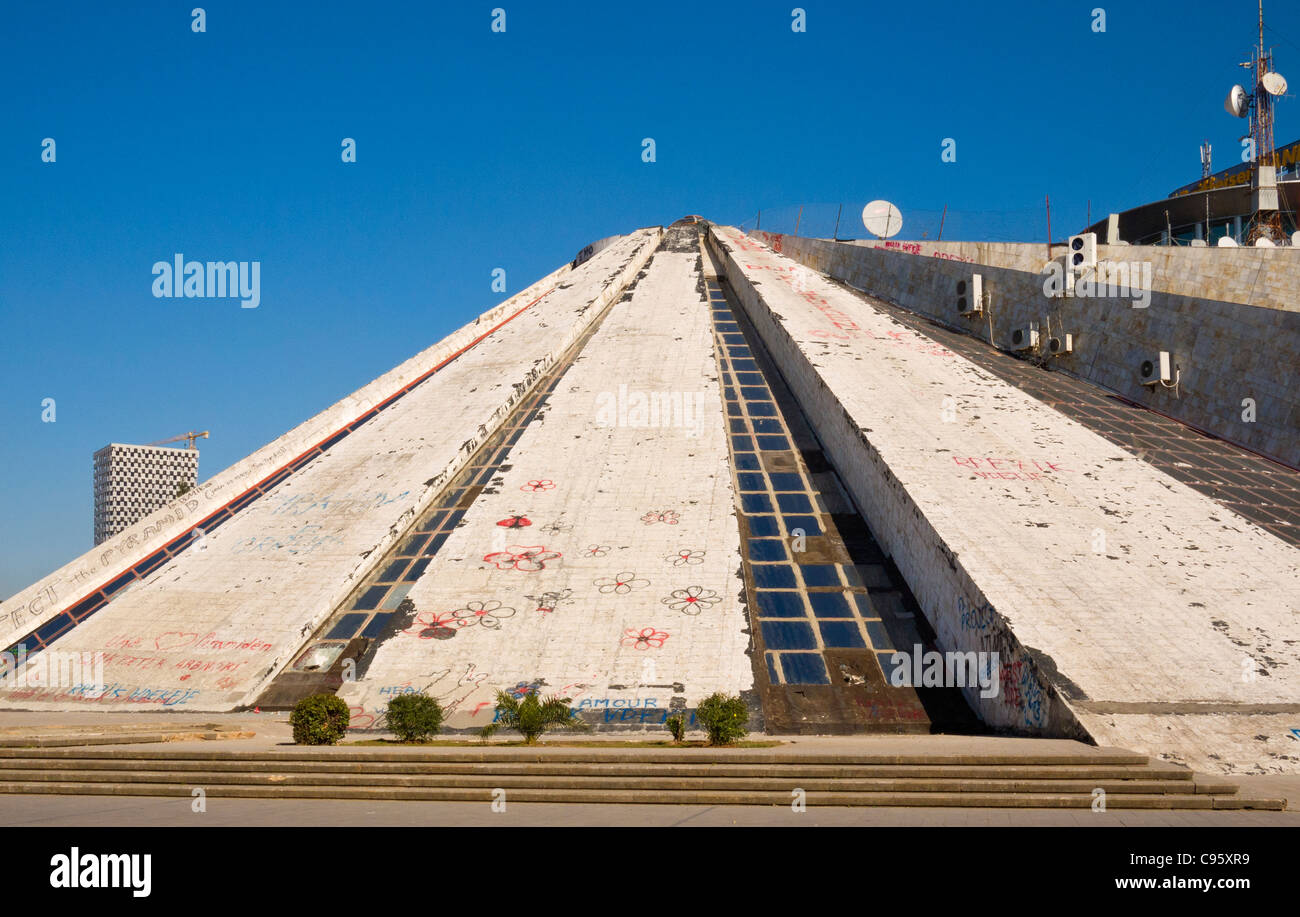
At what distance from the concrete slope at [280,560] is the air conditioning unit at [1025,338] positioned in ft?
32.3

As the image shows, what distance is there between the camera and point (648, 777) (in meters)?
7.21

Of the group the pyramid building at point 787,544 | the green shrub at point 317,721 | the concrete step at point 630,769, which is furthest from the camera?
the pyramid building at point 787,544

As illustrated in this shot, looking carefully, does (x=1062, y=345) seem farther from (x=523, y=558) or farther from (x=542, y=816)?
(x=542, y=816)

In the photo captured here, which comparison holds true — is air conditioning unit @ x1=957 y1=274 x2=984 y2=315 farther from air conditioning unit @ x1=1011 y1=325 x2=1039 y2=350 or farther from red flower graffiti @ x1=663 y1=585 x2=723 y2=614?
red flower graffiti @ x1=663 y1=585 x2=723 y2=614

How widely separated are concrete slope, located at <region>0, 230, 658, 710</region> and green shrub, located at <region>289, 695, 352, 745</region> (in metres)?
2.58

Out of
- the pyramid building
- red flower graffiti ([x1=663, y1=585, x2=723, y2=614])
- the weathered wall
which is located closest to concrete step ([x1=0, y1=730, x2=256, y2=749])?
the pyramid building

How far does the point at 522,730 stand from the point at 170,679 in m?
4.80

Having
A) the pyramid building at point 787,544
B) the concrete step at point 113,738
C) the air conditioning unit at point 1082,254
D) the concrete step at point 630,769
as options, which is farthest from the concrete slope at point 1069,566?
the concrete step at point 113,738

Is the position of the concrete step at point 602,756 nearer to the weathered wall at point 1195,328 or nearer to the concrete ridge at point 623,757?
the concrete ridge at point 623,757

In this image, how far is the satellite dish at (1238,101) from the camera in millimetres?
24891

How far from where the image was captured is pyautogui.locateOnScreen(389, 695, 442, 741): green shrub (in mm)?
8469

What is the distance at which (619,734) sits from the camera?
895cm
